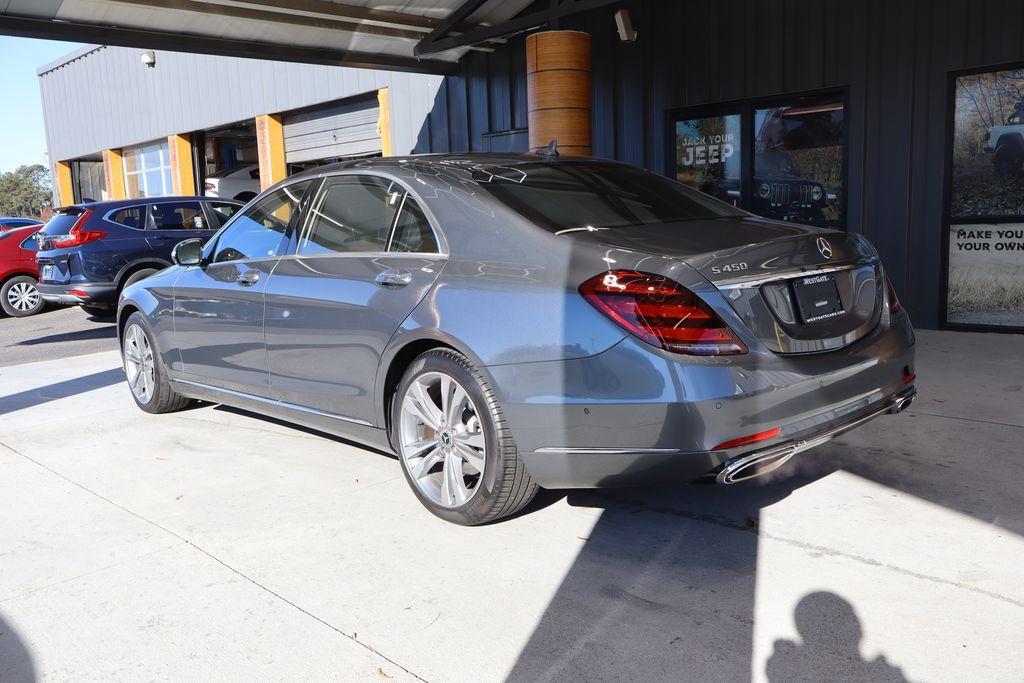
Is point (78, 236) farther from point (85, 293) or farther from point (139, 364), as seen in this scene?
point (139, 364)

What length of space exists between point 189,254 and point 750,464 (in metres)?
Result: 3.60

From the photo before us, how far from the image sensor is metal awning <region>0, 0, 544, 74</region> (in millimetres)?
8562

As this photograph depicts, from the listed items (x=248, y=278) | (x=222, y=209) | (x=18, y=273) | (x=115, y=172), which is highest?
(x=115, y=172)

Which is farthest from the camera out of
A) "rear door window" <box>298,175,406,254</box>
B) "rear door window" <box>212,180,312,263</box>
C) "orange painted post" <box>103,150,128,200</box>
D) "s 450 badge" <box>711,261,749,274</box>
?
"orange painted post" <box>103,150,128,200</box>

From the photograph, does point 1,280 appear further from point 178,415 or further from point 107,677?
point 107,677

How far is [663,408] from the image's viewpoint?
2967mm

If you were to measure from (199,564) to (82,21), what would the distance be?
7453 mm

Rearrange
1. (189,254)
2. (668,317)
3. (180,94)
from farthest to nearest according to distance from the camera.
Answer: (180,94)
(189,254)
(668,317)

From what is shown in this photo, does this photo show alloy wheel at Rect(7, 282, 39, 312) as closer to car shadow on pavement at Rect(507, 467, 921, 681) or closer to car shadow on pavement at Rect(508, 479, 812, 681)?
car shadow on pavement at Rect(508, 479, 812, 681)

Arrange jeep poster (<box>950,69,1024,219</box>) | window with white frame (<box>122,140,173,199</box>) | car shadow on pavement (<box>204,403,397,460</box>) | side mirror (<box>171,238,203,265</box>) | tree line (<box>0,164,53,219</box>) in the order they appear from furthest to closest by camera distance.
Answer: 1. tree line (<box>0,164,53,219</box>)
2. window with white frame (<box>122,140,173,199</box>)
3. jeep poster (<box>950,69,1024,219</box>)
4. side mirror (<box>171,238,203,265</box>)
5. car shadow on pavement (<box>204,403,397,460</box>)

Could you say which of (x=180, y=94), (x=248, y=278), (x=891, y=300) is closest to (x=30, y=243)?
(x=180, y=94)

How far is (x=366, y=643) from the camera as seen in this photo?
2756 mm

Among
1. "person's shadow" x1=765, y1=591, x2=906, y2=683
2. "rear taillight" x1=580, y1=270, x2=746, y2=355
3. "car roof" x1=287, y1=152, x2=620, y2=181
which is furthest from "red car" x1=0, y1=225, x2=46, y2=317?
"person's shadow" x1=765, y1=591, x2=906, y2=683

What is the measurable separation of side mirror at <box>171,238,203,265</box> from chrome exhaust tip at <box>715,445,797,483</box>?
3.45m
